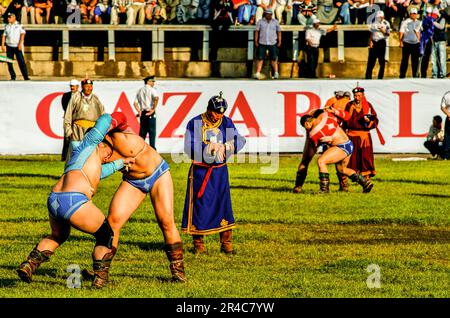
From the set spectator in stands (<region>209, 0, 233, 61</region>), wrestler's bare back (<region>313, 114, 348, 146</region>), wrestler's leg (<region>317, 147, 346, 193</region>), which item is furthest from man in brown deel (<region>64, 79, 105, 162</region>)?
spectator in stands (<region>209, 0, 233, 61</region>)

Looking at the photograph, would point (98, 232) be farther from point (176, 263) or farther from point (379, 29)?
point (379, 29)

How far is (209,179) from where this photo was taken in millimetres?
16047

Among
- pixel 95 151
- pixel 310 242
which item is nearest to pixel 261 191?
pixel 310 242

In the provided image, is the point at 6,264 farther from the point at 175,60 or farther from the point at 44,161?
the point at 175,60

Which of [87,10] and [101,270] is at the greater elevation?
[87,10]

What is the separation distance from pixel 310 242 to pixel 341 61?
67.3 ft

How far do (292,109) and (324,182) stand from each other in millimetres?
8637

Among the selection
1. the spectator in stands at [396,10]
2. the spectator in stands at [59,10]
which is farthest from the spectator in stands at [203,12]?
the spectator in stands at [396,10]

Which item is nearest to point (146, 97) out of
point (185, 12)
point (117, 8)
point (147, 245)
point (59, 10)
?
point (185, 12)

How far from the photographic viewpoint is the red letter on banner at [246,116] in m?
31.1

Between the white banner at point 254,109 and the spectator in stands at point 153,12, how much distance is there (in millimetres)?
6542

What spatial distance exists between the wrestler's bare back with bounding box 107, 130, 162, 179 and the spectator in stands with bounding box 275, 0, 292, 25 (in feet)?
78.8

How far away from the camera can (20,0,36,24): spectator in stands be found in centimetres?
3734

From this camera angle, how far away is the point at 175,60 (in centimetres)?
3775
